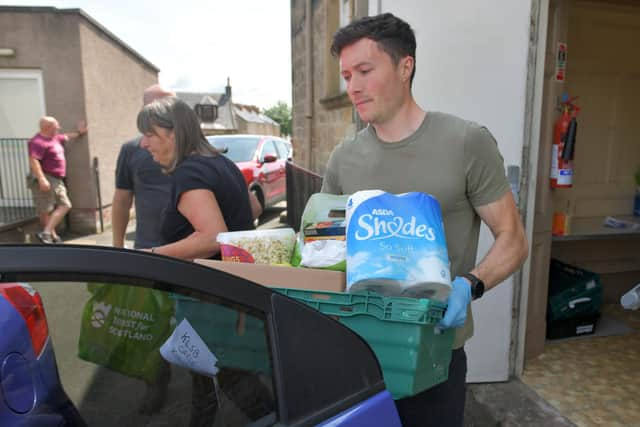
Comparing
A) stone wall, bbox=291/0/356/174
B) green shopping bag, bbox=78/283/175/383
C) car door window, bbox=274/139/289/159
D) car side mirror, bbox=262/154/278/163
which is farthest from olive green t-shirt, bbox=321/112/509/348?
car door window, bbox=274/139/289/159

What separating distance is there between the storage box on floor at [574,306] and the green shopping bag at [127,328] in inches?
150

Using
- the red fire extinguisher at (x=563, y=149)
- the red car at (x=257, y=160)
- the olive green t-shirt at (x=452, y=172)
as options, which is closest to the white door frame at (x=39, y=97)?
the red car at (x=257, y=160)

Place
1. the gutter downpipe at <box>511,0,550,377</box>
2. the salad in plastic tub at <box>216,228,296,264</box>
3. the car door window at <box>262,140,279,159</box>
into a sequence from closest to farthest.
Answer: the salad in plastic tub at <box>216,228,296,264</box>, the gutter downpipe at <box>511,0,550,377</box>, the car door window at <box>262,140,279,159</box>

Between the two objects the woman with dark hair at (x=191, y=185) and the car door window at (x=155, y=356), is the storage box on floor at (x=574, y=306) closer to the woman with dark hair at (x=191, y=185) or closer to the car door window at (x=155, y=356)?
the woman with dark hair at (x=191, y=185)

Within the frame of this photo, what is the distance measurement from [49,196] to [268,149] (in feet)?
13.5

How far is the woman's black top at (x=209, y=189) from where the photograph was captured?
218 cm

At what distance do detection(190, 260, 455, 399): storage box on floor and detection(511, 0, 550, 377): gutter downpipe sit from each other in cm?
210

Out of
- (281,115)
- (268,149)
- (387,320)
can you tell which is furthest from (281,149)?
(281,115)

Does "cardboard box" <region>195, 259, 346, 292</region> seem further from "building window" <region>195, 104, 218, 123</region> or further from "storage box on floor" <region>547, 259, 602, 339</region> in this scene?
"building window" <region>195, 104, 218, 123</region>

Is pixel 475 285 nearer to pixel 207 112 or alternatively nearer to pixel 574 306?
pixel 574 306

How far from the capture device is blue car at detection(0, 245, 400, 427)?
0.86m

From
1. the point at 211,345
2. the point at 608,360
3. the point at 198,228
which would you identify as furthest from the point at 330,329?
the point at 608,360

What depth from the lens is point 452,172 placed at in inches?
60.7

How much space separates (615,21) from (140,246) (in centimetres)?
463
